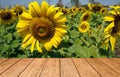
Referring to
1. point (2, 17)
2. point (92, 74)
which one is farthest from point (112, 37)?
point (2, 17)

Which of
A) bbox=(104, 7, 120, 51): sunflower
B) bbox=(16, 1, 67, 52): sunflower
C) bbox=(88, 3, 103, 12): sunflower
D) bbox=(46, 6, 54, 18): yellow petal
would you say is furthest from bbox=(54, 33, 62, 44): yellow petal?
bbox=(88, 3, 103, 12): sunflower

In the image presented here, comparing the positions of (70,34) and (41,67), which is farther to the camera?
(70,34)

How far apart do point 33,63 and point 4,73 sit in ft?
1.22

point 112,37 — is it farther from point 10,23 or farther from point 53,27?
point 10,23

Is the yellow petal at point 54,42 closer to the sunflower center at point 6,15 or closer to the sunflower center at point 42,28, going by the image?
the sunflower center at point 42,28

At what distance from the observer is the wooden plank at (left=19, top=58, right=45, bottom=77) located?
2.10m

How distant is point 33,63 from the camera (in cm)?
246

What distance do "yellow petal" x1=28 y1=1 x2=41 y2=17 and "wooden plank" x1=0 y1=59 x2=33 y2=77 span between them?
1.29ft

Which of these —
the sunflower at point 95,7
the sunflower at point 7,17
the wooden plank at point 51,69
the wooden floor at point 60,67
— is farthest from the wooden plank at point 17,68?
the sunflower at point 95,7

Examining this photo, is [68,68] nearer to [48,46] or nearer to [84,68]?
[84,68]

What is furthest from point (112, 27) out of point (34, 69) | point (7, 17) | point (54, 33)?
point (7, 17)

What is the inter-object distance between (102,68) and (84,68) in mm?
128

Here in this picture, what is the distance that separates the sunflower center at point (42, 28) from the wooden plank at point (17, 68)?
0.26 metres

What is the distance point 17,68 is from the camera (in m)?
2.30
